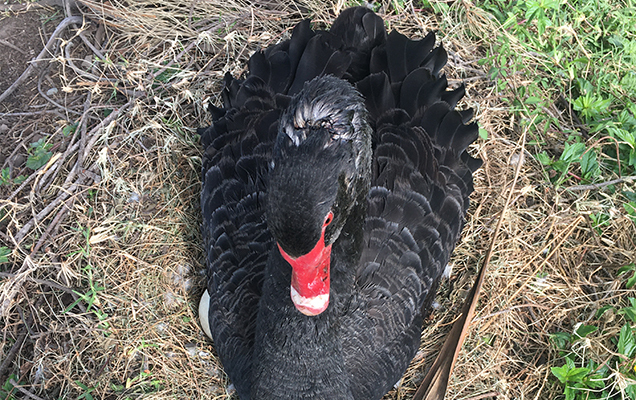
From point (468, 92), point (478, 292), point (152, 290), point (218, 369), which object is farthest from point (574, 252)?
point (152, 290)

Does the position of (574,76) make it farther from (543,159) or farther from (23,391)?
(23,391)

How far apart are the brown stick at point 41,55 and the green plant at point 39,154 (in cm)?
66

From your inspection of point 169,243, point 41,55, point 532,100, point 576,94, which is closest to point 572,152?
point 532,100

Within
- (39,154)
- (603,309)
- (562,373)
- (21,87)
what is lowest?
(562,373)

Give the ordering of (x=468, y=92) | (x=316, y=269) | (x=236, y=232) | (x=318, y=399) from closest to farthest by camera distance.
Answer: (x=316, y=269) < (x=318, y=399) < (x=236, y=232) < (x=468, y=92)

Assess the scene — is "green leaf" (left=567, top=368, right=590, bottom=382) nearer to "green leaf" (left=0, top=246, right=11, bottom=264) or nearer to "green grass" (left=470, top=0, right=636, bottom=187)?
"green grass" (left=470, top=0, right=636, bottom=187)

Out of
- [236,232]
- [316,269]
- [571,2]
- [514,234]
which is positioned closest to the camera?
[316,269]

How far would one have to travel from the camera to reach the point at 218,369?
366 centimetres

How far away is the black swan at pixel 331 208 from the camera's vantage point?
219cm

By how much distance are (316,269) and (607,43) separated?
410cm

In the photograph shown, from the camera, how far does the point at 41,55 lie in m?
4.48

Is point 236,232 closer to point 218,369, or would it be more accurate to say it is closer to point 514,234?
point 218,369

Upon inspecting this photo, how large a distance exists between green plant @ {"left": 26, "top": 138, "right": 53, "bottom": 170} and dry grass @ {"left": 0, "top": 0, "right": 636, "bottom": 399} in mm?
150

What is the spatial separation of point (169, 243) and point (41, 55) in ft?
7.06
